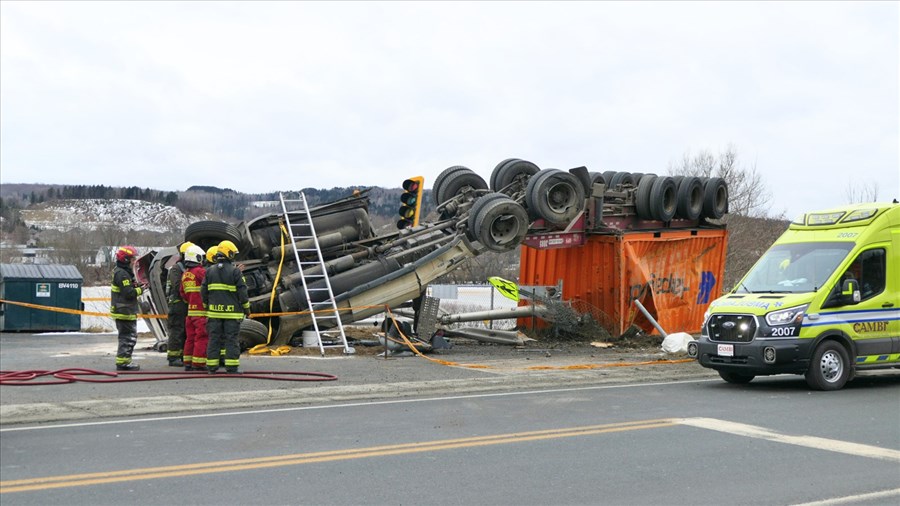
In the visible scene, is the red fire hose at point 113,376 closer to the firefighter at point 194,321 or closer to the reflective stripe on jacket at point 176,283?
the firefighter at point 194,321

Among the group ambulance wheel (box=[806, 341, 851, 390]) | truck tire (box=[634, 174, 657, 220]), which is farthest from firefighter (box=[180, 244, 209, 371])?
truck tire (box=[634, 174, 657, 220])

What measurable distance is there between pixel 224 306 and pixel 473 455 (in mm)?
6006

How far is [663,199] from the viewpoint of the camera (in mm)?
19672

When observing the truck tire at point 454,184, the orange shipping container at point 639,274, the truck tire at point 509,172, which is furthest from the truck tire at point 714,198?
the truck tire at point 454,184

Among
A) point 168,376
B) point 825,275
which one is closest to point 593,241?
point 825,275

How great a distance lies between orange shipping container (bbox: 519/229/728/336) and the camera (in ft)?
63.8

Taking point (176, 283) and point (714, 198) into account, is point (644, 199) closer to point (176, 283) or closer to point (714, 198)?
point (714, 198)

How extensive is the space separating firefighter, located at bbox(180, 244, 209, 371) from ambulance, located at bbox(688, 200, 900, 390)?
712cm

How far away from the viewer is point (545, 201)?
60.4ft

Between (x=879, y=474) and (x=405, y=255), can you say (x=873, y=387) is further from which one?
(x=405, y=255)

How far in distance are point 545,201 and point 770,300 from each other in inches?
264

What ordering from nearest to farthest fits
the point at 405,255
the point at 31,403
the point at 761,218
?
the point at 31,403 < the point at 405,255 < the point at 761,218

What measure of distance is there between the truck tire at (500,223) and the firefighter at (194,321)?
232 inches

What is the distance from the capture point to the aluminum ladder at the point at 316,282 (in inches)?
650
